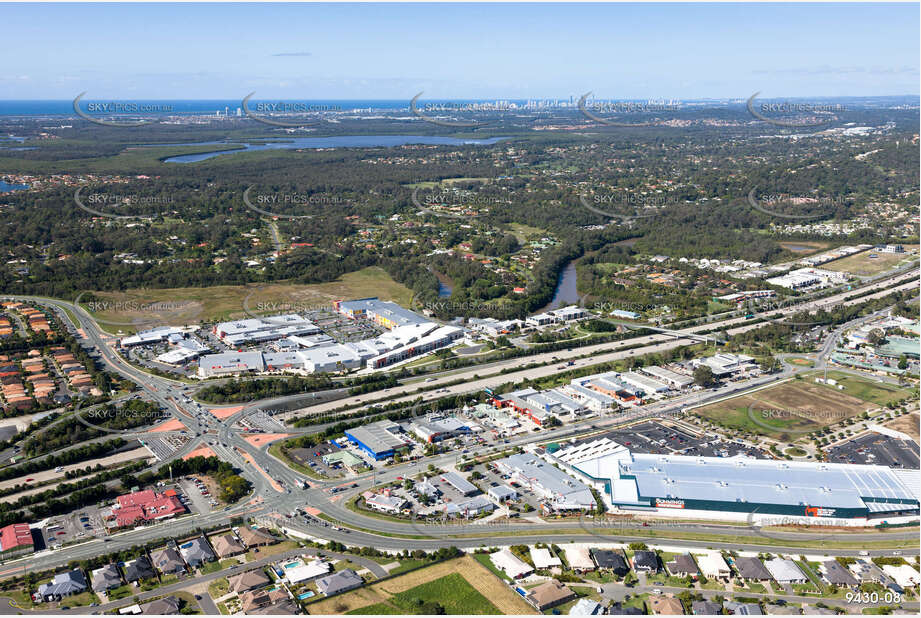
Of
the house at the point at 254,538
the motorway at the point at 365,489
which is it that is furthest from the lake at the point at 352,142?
the house at the point at 254,538

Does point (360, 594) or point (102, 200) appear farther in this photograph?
point (102, 200)

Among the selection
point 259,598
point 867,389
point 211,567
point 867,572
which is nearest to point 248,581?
point 259,598

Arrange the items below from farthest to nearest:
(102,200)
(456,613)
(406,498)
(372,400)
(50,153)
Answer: (50,153)
(102,200)
(372,400)
(406,498)
(456,613)

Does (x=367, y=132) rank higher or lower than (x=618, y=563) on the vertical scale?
higher

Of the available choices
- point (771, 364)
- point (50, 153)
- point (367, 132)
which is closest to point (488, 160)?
point (367, 132)

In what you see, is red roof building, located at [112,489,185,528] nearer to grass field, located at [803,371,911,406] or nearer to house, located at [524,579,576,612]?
house, located at [524,579,576,612]

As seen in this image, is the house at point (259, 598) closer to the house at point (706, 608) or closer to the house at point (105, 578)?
the house at point (105, 578)

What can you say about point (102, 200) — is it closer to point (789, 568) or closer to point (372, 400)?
point (372, 400)

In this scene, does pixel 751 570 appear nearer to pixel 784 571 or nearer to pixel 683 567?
pixel 784 571
